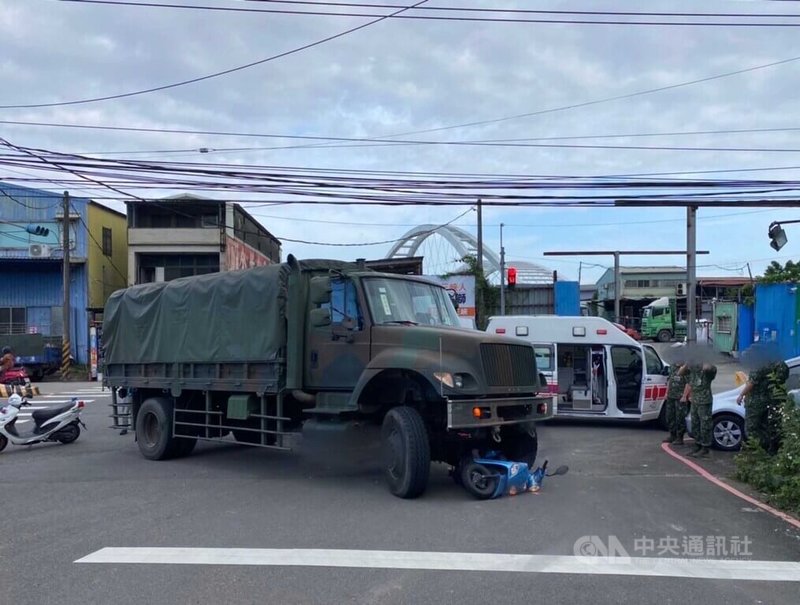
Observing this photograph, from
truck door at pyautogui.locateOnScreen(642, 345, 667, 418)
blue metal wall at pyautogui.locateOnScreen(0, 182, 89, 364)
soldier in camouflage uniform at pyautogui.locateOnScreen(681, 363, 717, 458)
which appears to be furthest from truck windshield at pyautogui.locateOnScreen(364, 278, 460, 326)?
blue metal wall at pyautogui.locateOnScreen(0, 182, 89, 364)

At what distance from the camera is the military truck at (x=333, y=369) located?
8586 mm

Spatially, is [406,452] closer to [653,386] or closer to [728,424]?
[728,424]

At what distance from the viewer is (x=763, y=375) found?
10.0 meters

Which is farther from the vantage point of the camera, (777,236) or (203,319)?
(777,236)

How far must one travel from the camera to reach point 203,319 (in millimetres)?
11266

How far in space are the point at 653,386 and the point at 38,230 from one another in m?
31.2

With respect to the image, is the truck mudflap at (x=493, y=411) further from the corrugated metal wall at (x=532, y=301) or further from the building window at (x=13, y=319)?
the building window at (x=13, y=319)

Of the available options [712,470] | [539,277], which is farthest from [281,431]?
[539,277]

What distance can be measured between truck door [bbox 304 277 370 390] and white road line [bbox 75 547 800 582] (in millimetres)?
3169

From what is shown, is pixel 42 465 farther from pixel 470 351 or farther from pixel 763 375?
pixel 763 375

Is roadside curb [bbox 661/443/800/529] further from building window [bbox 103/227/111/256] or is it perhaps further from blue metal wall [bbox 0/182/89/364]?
building window [bbox 103/227/111/256]

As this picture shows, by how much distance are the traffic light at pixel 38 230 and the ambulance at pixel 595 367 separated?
2790cm

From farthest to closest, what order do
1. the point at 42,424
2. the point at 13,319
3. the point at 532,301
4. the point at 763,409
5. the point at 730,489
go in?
the point at 13,319, the point at 532,301, the point at 42,424, the point at 763,409, the point at 730,489

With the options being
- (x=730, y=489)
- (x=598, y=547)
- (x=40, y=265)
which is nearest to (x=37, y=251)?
(x=40, y=265)
